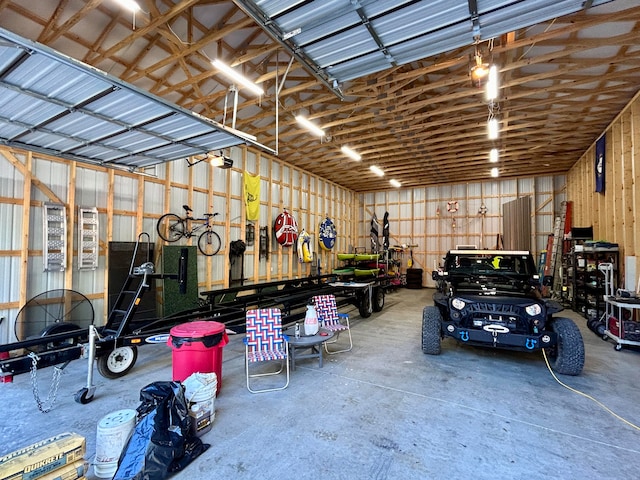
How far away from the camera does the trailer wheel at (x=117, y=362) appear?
3.57 meters

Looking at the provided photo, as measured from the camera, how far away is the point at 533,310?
3.85 m

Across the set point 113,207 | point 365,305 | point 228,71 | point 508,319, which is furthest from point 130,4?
point 365,305

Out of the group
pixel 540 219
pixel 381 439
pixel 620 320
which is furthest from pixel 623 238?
pixel 381 439

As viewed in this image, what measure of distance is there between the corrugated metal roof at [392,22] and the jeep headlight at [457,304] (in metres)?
3.08

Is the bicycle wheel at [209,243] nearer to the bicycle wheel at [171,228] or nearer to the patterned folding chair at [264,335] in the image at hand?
the bicycle wheel at [171,228]

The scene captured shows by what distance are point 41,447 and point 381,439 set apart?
235cm

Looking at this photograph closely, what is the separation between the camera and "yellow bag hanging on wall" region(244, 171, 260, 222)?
8.55 metres

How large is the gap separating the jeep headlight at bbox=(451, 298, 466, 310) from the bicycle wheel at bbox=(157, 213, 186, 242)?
5.76 m

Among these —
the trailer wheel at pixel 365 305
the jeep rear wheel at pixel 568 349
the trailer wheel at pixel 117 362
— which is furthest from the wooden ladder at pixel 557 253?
the trailer wheel at pixel 117 362

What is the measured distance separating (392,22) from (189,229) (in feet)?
20.1

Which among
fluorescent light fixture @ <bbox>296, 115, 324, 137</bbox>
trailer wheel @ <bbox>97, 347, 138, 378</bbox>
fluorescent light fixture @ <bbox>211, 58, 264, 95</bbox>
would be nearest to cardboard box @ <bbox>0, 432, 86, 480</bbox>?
trailer wheel @ <bbox>97, 347, 138, 378</bbox>

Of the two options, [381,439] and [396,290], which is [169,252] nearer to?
[381,439]

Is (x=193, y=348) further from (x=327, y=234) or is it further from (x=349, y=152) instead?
(x=327, y=234)

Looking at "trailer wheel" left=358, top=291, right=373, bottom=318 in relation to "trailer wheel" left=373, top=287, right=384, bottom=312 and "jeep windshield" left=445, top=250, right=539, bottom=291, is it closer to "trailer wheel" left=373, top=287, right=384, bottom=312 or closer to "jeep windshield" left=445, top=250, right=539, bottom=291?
"trailer wheel" left=373, top=287, right=384, bottom=312
